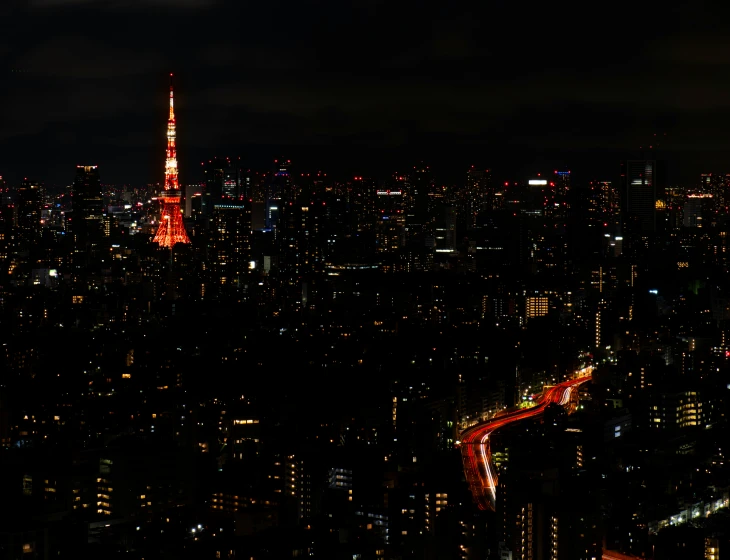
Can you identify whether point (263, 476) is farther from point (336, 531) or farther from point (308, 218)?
point (308, 218)

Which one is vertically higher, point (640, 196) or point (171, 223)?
point (640, 196)

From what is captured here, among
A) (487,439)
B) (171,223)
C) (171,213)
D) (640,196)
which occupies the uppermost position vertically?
(640,196)

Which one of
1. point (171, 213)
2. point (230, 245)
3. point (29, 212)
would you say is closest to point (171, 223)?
point (171, 213)

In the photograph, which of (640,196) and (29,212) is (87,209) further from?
(640,196)

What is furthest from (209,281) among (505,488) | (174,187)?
(505,488)

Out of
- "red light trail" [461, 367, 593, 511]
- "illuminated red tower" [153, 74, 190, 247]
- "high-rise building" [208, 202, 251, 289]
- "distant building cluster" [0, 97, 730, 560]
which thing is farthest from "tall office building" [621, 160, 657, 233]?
"red light trail" [461, 367, 593, 511]

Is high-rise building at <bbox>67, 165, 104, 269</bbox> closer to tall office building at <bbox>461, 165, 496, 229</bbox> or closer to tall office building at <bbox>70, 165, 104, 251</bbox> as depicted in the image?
tall office building at <bbox>70, 165, 104, 251</bbox>

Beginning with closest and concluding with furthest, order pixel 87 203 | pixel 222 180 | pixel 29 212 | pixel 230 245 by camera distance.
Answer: pixel 230 245, pixel 29 212, pixel 87 203, pixel 222 180
